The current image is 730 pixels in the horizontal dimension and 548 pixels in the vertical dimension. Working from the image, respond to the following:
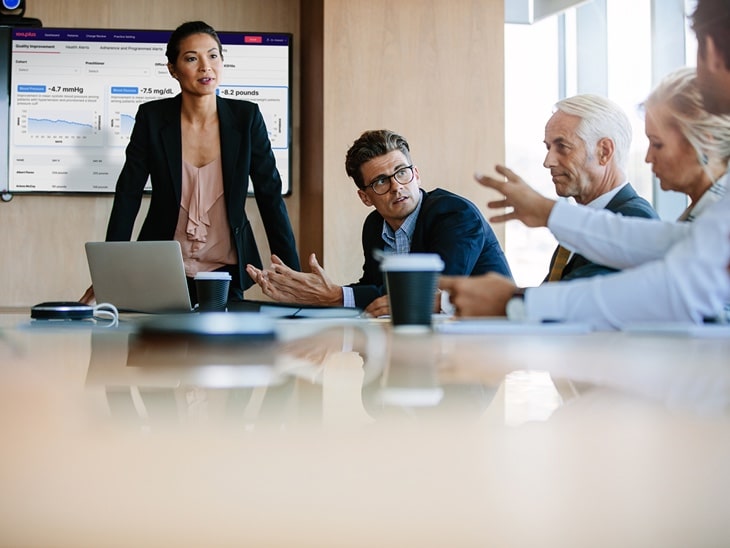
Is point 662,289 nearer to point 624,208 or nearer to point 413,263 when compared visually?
point 413,263

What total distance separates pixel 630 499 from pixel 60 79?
192 inches

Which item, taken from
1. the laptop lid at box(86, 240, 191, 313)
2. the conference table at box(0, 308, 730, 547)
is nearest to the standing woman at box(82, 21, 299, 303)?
the laptop lid at box(86, 240, 191, 313)

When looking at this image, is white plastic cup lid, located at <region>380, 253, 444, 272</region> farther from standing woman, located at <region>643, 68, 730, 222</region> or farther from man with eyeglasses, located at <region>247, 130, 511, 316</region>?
man with eyeglasses, located at <region>247, 130, 511, 316</region>

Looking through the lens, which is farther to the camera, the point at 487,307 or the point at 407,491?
the point at 487,307

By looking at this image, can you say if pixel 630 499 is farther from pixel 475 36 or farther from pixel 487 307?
pixel 475 36

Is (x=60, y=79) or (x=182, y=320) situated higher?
(x=60, y=79)

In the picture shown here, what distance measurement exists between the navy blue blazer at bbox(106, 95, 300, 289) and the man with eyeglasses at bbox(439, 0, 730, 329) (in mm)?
1749

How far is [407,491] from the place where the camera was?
294mm

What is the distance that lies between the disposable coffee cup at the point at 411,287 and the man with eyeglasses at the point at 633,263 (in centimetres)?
3

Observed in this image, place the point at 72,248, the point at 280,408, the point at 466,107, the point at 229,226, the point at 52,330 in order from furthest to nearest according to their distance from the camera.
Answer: the point at 72,248 → the point at 466,107 → the point at 229,226 → the point at 52,330 → the point at 280,408

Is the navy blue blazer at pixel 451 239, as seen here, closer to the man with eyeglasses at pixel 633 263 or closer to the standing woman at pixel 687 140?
the standing woman at pixel 687 140

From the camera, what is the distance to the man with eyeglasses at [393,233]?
250 centimetres

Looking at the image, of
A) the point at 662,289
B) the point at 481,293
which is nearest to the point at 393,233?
the point at 481,293

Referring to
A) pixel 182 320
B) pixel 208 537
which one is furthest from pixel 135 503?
pixel 182 320
